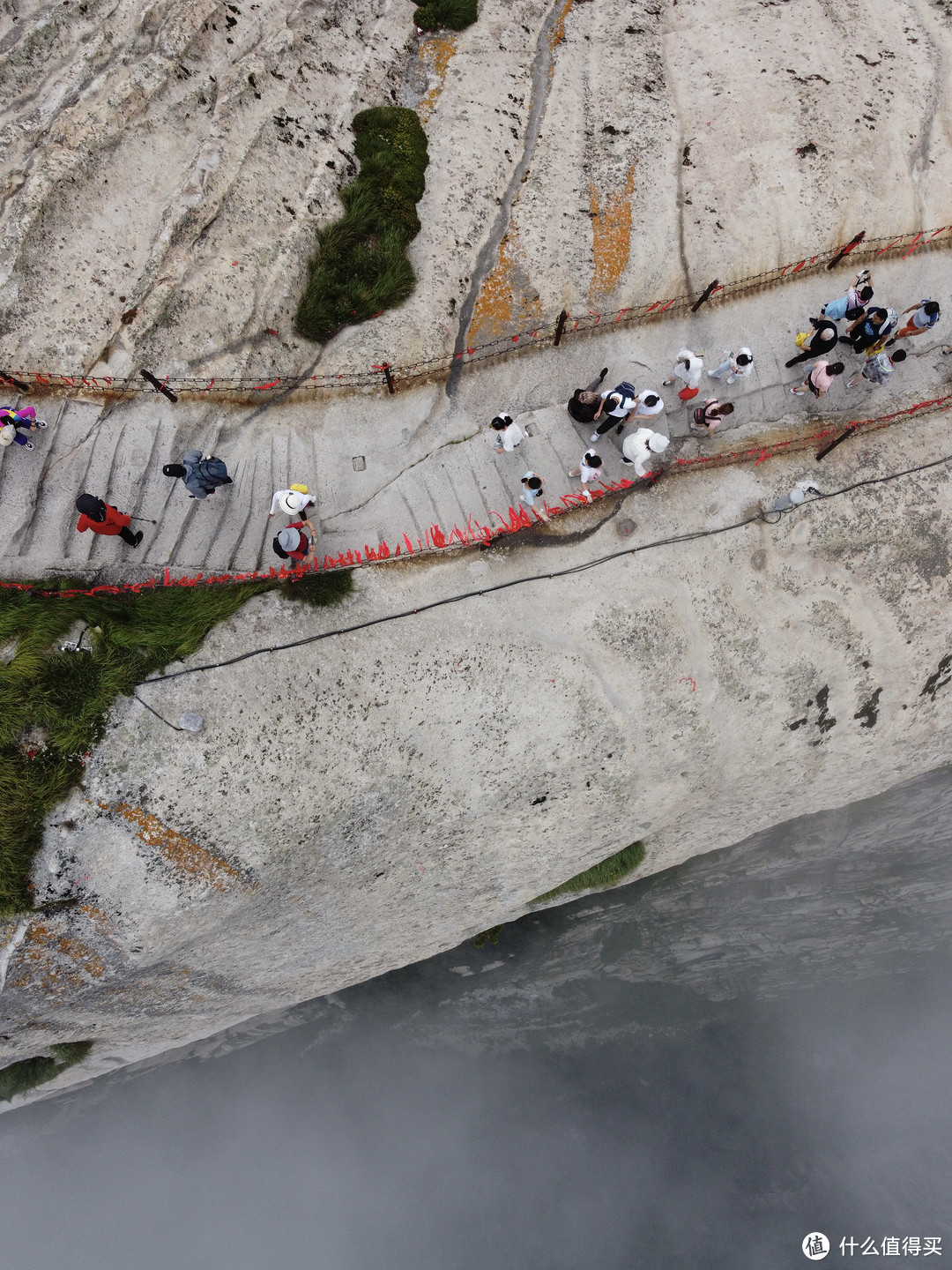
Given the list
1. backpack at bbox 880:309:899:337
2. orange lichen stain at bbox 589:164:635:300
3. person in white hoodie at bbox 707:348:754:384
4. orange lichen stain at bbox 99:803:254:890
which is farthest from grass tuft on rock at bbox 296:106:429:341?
orange lichen stain at bbox 99:803:254:890

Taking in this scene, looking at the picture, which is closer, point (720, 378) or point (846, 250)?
point (846, 250)

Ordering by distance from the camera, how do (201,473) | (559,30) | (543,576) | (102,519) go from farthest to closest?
(559,30) → (543,576) → (201,473) → (102,519)

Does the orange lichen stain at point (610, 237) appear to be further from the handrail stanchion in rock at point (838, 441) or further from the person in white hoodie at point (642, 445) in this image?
the handrail stanchion in rock at point (838, 441)

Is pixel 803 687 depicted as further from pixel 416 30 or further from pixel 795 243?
pixel 416 30

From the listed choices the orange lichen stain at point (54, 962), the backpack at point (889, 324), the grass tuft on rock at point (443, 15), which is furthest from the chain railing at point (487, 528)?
the grass tuft on rock at point (443, 15)

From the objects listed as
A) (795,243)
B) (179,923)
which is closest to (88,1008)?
(179,923)

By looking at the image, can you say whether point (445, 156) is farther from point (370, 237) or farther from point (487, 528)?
point (487, 528)

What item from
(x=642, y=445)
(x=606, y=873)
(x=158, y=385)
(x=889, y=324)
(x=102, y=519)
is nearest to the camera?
(x=102, y=519)

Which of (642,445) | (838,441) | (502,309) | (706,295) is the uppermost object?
(502,309)

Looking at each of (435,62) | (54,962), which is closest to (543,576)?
(54,962)
